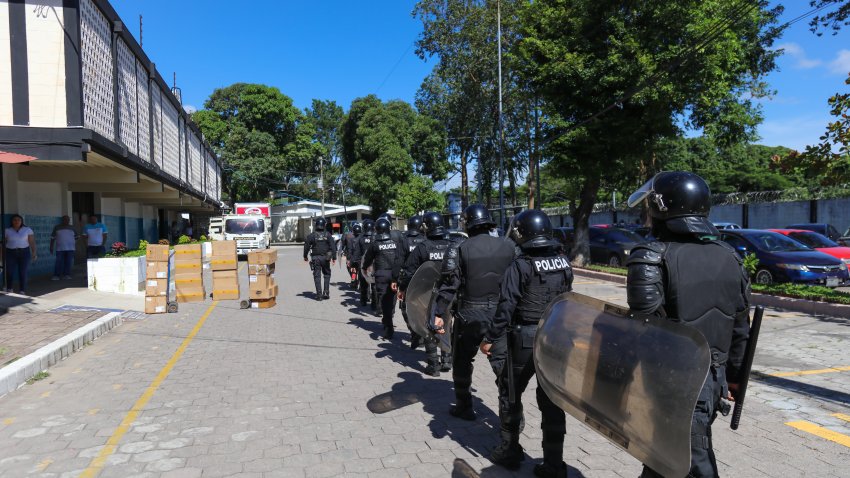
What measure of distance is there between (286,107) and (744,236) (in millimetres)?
44436

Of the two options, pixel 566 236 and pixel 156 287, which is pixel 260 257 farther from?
pixel 566 236

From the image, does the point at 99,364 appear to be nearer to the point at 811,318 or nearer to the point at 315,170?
the point at 811,318

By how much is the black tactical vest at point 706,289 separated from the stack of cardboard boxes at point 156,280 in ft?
33.1

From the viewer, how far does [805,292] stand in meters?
10.4

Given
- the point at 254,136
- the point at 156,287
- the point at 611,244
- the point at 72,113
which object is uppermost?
the point at 254,136

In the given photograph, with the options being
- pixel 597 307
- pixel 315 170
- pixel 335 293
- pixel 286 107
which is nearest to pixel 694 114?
pixel 335 293

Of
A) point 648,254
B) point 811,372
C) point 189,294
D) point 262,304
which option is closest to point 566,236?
point 262,304

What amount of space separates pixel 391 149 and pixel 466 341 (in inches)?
1497

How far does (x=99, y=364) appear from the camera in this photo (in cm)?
678

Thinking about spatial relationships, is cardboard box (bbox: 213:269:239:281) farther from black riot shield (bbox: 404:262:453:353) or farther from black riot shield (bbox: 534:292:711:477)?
black riot shield (bbox: 534:292:711:477)

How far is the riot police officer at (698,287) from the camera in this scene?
8.19ft

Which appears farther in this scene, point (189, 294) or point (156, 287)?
point (189, 294)

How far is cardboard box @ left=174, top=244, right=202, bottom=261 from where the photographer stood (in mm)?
11266

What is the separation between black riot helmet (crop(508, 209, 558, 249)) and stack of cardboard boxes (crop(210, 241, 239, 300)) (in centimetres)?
913
